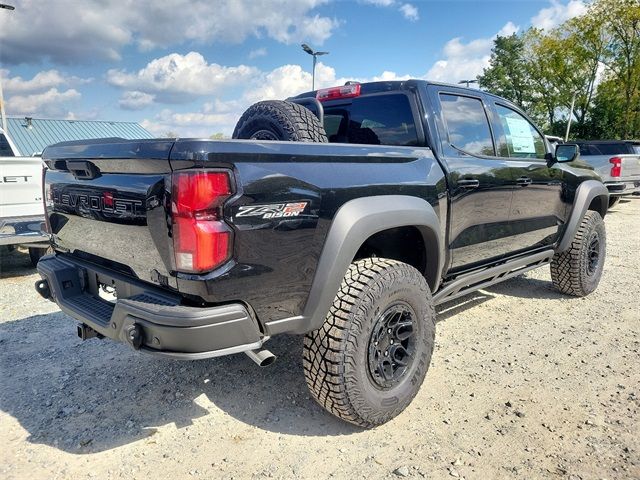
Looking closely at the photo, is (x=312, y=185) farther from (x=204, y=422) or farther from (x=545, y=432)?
(x=545, y=432)

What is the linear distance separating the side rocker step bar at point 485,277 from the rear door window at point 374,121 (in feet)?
3.37

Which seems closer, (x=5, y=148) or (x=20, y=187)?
(x=20, y=187)

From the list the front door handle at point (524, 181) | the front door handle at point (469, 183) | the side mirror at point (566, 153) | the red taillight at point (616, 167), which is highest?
the side mirror at point (566, 153)

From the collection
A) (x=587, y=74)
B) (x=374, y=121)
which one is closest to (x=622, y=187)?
(x=374, y=121)

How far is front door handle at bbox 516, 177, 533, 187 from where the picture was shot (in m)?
3.61

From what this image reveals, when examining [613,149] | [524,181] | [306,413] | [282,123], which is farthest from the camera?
[613,149]

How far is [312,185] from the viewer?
211cm

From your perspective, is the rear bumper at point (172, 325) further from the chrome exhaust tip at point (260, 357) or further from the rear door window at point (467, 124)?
the rear door window at point (467, 124)

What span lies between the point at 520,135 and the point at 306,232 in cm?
277

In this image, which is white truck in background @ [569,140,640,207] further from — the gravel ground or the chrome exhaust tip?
the chrome exhaust tip

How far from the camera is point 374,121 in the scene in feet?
10.9

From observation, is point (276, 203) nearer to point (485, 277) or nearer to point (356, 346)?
point (356, 346)

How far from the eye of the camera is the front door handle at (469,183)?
300 centimetres

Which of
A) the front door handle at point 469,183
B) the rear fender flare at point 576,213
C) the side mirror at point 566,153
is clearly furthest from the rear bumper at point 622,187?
the front door handle at point 469,183
